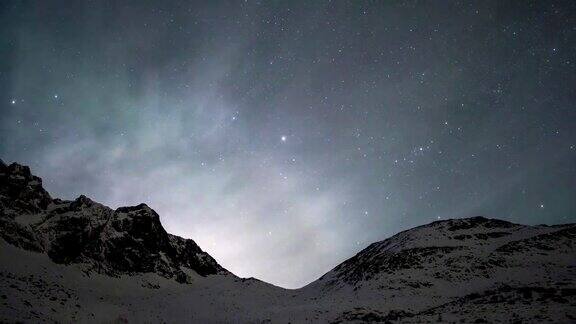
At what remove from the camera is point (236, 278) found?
214 ft

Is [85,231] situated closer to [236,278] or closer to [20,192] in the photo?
[20,192]

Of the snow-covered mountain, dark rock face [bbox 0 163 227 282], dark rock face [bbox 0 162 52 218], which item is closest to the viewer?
the snow-covered mountain

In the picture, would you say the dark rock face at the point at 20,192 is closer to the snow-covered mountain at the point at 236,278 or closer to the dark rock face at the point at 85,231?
the dark rock face at the point at 85,231

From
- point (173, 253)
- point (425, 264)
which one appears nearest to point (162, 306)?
point (173, 253)

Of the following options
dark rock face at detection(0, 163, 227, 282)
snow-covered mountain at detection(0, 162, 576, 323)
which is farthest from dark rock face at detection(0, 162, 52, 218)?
snow-covered mountain at detection(0, 162, 576, 323)

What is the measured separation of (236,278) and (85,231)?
89.8 ft

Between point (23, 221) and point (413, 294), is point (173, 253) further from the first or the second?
point (413, 294)

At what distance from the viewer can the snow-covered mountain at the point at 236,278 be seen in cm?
2983

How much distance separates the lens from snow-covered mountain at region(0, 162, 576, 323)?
97.9 feet

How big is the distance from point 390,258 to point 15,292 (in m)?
45.0

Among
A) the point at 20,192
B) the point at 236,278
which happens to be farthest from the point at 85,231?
the point at 236,278

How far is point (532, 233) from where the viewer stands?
178ft

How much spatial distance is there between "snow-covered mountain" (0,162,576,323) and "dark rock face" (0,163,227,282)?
0.19 metres

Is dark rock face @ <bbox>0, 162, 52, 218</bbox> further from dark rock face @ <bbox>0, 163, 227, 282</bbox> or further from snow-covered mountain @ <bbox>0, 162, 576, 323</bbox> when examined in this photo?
snow-covered mountain @ <bbox>0, 162, 576, 323</bbox>
